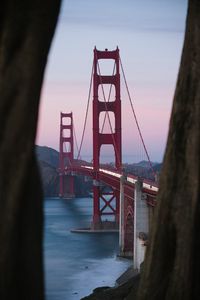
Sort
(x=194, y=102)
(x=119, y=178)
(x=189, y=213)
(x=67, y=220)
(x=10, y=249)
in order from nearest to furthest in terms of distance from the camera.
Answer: (x=10, y=249), (x=189, y=213), (x=194, y=102), (x=119, y=178), (x=67, y=220)

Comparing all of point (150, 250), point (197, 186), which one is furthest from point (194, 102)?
point (150, 250)

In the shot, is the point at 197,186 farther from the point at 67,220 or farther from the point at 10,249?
the point at 67,220

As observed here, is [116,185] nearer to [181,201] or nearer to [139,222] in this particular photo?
[139,222]

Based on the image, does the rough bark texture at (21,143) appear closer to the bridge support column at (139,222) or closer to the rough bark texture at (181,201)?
the rough bark texture at (181,201)

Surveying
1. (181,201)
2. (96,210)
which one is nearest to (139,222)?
(96,210)


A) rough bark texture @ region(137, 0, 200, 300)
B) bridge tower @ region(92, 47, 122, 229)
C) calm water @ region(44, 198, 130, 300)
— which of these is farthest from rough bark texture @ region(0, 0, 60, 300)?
bridge tower @ region(92, 47, 122, 229)

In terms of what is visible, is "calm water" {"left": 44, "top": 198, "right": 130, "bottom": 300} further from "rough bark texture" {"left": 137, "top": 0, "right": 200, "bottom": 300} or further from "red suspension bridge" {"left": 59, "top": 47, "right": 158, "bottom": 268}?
"rough bark texture" {"left": 137, "top": 0, "right": 200, "bottom": 300}
